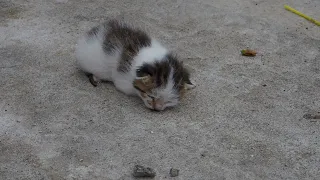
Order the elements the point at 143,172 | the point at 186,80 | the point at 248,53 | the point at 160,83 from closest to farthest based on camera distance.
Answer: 1. the point at 143,172
2. the point at 160,83
3. the point at 186,80
4. the point at 248,53

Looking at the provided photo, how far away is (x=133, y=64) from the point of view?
14.8 feet

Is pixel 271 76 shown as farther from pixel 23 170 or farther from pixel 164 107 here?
pixel 23 170

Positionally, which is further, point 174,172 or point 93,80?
point 93,80

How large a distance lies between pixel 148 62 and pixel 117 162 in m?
0.97

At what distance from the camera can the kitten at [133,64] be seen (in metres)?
4.35

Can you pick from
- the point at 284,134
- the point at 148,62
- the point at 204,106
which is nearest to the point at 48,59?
the point at 148,62

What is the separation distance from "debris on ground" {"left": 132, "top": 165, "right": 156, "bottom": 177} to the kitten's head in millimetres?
797

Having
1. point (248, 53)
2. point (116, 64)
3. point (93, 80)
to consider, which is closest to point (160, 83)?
point (116, 64)

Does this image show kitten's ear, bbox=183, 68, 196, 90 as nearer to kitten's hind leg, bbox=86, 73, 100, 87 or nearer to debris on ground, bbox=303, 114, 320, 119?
kitten's hind leg, bbox=86, 73, 100, 87

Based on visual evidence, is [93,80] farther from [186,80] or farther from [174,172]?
[174,172]

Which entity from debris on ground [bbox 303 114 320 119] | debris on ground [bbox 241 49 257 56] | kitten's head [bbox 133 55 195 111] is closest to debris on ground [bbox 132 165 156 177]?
kitten's head [bbox 133 55 195 111]

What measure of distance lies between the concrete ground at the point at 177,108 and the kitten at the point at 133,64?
12 cm

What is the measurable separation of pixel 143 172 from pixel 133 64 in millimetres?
1138

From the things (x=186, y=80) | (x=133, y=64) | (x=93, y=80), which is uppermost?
(x=133, y=64)
